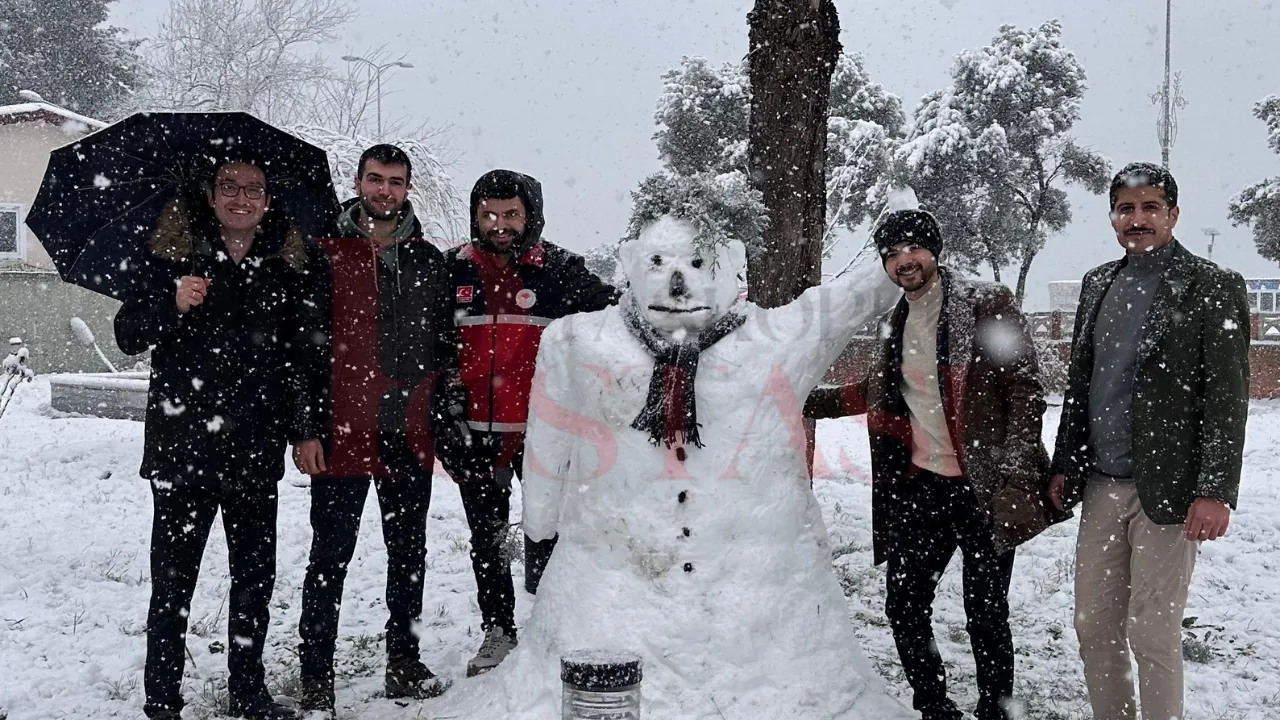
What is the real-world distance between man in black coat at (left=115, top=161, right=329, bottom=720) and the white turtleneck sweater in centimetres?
214

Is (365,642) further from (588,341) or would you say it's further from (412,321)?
(588,341)

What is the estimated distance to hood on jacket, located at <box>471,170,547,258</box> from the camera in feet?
12.5

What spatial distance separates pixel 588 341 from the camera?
10.9ft

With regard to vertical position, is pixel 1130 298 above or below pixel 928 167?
below

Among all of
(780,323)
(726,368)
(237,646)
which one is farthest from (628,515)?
(237,646)

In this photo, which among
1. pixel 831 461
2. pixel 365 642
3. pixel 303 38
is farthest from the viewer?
pixel 303 38

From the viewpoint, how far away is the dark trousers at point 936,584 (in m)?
3.28

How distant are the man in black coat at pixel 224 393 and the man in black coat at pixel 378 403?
147 millimetres

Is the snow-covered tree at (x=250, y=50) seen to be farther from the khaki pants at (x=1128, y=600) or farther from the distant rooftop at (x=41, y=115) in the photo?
the khaki pants at (x=1128, y=600)

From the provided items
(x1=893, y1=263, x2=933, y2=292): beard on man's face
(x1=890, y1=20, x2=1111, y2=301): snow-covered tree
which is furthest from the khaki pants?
(x1=890, y1=20, x2=1111, y2=301): snow-covered tree

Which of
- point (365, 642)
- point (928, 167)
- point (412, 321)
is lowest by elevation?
point (365, 642)

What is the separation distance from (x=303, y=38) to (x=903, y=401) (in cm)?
1974

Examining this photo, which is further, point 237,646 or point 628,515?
point 237,646

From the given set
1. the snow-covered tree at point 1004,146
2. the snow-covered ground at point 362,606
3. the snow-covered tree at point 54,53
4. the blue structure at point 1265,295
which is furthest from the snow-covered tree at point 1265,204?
the snow-covered tree at point 54,53
